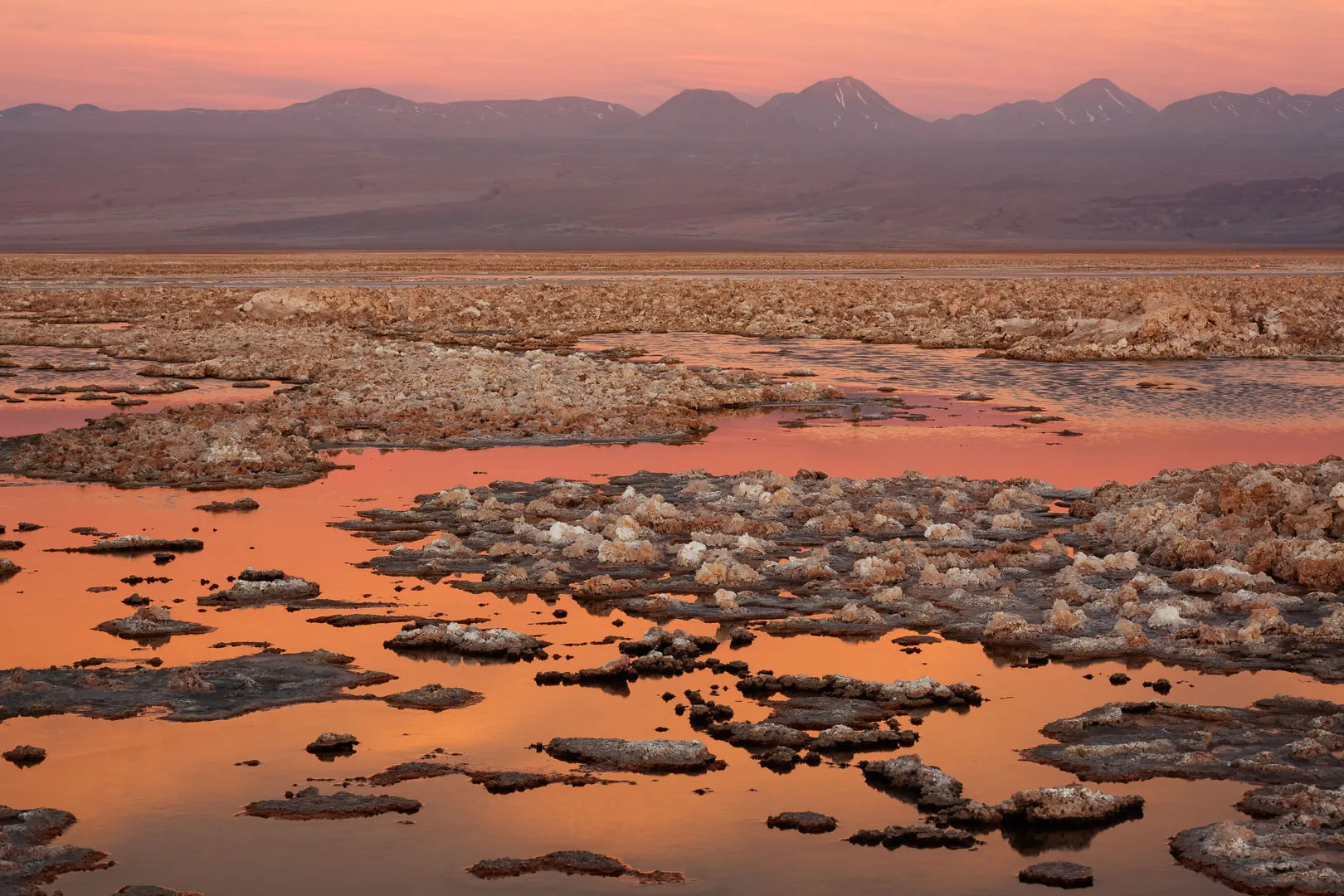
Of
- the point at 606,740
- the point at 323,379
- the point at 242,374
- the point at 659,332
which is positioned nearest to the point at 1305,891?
the point at 606,740

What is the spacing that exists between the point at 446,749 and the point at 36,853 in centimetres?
233

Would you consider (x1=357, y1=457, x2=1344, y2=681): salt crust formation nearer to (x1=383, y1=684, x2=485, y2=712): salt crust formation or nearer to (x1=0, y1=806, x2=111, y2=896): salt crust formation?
(x1=383, y1=684, x2=485, y2=712): salt crust formation

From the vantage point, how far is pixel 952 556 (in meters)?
13.1

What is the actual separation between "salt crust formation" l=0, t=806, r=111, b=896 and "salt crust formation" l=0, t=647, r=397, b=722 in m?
1.55

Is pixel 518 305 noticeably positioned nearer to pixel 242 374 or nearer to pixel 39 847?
pixel 242 374

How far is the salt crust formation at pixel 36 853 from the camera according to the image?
715 centimetres

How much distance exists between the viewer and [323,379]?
2700 centimetres

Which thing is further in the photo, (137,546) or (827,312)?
(827,312)

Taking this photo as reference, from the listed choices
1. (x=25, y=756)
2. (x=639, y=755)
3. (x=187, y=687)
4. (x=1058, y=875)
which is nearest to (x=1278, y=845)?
(x=1058, y=875)

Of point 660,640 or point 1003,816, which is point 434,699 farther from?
point 1003,816

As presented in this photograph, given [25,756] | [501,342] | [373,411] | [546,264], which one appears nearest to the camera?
[25,756]

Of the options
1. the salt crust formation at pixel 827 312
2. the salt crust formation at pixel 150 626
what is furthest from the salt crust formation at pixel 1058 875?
the salt crust formation at pixel 827 312

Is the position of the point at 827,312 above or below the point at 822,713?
above

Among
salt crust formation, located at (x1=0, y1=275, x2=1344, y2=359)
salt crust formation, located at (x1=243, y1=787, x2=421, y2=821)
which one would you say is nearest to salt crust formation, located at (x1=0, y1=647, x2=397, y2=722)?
salt crust formation, located at (x1=243, y1=787, x2=421, y2=821)
